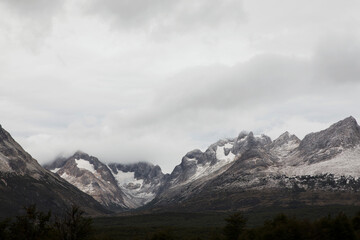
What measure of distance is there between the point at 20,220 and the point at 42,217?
29.9 feet

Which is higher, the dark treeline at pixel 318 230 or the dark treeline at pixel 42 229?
the dark treeline at pixel 42 229

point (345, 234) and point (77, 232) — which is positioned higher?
point (77, 232)

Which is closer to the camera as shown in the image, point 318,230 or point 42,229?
point 318,230

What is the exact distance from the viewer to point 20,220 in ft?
552

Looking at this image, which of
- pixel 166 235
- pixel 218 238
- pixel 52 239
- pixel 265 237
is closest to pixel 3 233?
pixel 52 239

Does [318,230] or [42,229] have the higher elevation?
[42,229]

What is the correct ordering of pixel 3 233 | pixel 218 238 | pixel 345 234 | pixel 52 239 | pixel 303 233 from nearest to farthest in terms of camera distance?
pixel 345 234, pixel 303 233, pixel 52 239, pixel 3 233, pixel 218 238

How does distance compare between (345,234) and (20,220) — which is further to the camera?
(20,220)

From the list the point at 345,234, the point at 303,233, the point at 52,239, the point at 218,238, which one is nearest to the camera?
the point at 345,234

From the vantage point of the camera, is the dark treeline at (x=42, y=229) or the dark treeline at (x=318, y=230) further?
the dark treeline at (x=42, y=229)

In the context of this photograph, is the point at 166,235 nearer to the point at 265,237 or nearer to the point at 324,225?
the point at 265,237

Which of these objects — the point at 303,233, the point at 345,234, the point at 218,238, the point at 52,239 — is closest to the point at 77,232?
the point at 52,239

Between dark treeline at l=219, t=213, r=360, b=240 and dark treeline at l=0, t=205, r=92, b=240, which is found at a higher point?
dark treeline at l=0, t=205, r=92, b=240

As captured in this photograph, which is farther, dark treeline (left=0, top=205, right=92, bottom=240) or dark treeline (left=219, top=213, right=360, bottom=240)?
dark treeline (left=0, top=205, right=92, bottom=240)
